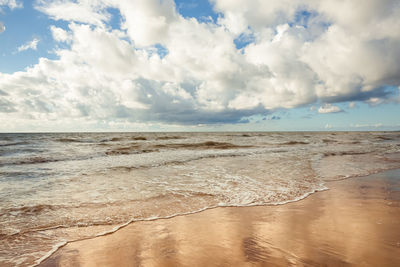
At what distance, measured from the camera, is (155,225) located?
3586 mm

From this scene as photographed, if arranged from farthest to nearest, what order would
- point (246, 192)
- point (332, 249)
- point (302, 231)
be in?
point (246, 192) → point (302, 231) → point (332, 249)

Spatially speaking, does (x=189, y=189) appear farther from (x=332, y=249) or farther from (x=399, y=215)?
(x=399, y=215)

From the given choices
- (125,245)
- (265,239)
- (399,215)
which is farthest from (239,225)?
(399,215)

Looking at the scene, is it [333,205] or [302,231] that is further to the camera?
[333,205]

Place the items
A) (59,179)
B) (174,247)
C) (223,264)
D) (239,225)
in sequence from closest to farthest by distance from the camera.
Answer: (223,264) → (174,247) → (239,225) → (59,179)

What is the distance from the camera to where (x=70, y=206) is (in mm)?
4469

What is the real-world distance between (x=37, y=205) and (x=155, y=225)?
277 centimetres

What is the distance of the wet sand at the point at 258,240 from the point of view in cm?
248

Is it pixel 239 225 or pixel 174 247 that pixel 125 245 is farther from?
pixel 239 225

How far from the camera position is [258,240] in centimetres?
295

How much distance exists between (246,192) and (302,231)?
2.24m

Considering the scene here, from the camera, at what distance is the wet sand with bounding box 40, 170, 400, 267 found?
2484 mm

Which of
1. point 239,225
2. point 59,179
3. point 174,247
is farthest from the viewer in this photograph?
point 59,179

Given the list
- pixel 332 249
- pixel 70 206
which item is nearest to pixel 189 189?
pixel 70 206
